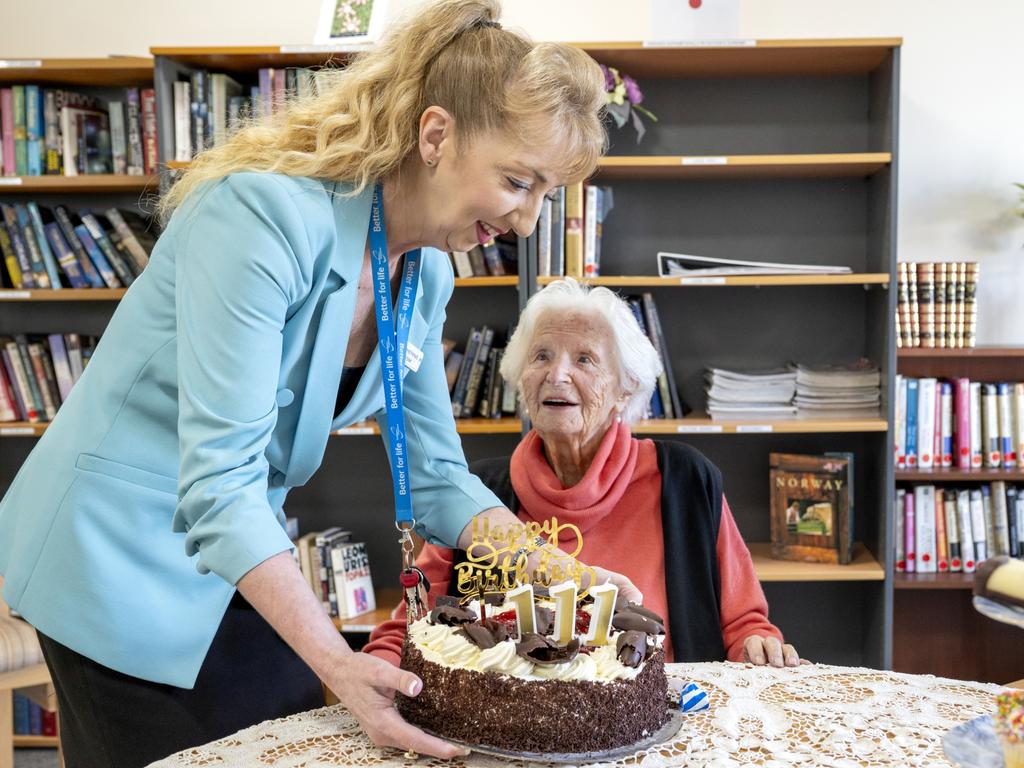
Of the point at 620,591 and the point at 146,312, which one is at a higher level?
the point at 146,312

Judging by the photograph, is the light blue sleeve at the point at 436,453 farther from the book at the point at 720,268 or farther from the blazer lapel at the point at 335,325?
the book at the point at 720,268

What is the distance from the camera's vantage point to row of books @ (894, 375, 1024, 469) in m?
3.18

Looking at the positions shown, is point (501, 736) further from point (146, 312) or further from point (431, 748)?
point (146, 312)

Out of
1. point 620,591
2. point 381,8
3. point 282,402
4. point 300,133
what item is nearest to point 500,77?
point 300,133

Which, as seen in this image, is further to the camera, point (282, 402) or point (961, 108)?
point (961, 108)

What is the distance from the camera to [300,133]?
126cm

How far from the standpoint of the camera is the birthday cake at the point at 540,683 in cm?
111

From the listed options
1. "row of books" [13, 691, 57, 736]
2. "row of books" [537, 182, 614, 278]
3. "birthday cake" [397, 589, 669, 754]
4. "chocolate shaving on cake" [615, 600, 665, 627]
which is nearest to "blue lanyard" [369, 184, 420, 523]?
"birthday cake" [397, 589, 669, 754]

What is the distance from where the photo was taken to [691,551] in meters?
2.03

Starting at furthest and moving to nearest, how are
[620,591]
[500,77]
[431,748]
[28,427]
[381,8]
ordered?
[28,427] → [381,8] → [620,591] → [500,77] → [431,748]

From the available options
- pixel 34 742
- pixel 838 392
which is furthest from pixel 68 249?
pixel 838 392

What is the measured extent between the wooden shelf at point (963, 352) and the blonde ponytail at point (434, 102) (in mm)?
2215

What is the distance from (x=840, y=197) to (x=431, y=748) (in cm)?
288

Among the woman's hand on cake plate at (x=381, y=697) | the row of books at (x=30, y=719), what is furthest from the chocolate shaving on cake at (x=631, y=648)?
the row of books at (x=30, y=719)
